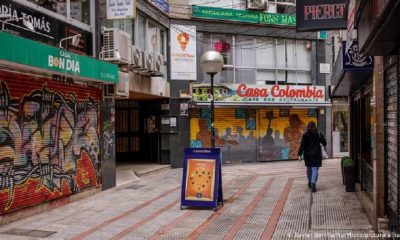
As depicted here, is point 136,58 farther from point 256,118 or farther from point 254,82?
point 256,118

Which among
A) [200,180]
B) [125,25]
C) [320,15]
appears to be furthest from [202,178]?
[125,25]

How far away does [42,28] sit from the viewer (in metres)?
9.99

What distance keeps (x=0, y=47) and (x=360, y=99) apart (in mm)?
8111

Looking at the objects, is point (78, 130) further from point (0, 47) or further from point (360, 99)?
point (360, 99)

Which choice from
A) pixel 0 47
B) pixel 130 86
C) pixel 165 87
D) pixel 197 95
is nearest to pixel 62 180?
pixel 0 47

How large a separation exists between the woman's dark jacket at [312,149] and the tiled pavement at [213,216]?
76cm

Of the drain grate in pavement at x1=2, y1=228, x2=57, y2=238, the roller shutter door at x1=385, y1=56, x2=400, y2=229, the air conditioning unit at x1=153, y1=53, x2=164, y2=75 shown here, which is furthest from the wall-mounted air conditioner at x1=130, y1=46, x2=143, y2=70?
the roller shutter door at x1=385, y1=56, x2=400, y2=229

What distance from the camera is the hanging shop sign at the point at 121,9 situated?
12.3 m

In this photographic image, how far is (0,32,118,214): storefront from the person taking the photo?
8.72 metres

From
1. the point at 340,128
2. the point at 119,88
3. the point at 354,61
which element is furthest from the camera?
the point at 340,128

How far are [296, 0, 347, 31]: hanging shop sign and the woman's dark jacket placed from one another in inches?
138

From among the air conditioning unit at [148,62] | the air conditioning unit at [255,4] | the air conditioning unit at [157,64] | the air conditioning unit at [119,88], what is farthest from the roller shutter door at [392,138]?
the air conditioning unit at [255,4]

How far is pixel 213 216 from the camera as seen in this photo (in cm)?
947

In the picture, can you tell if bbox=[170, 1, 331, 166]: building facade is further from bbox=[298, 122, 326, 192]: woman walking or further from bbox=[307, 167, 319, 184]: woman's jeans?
bbox=[307, 167, 319, 184]: woman's jeans
